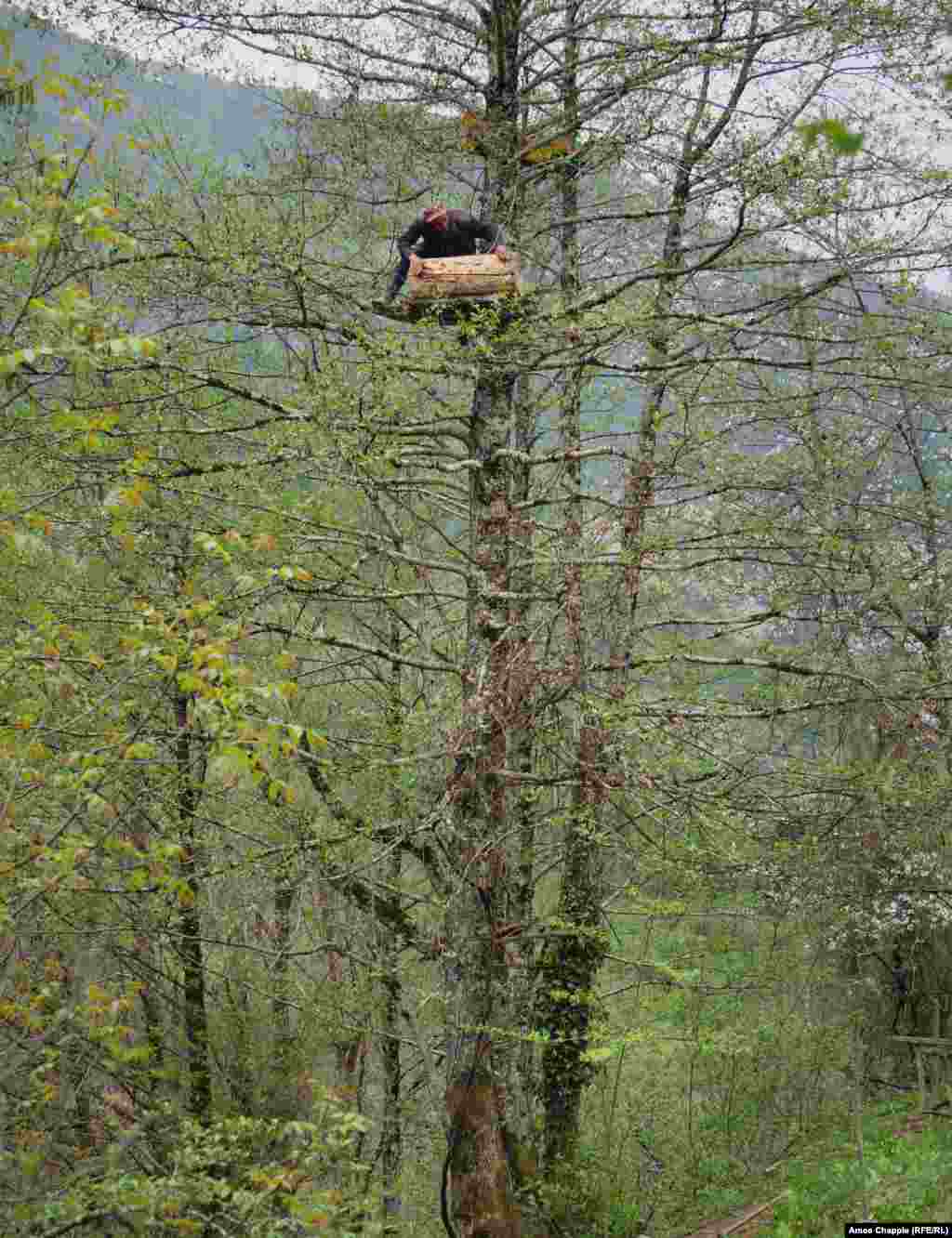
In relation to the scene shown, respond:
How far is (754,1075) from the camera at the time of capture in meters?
12.1

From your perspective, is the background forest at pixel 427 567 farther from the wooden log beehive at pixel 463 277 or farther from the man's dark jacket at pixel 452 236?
the man's dark jacket at pixel 452 236

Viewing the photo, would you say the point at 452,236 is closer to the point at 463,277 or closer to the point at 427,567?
the point at 463,277

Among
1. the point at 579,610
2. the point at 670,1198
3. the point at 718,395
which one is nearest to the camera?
the point at 579,610

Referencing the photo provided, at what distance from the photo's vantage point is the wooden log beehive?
6078 mm

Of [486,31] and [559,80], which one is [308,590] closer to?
[486,31]

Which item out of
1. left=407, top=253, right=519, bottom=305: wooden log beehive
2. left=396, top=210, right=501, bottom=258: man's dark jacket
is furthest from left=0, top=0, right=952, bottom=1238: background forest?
left=396, top=210, right=501, bottom=258: man's dark jacket

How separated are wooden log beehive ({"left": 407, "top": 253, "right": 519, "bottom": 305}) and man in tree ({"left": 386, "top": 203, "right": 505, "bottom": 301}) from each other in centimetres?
11

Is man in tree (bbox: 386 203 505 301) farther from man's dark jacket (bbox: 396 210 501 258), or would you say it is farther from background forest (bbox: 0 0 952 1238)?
background forest (bbox: 0 0 952 1238)

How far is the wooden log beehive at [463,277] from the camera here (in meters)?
6.08

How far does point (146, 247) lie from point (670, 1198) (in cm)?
978

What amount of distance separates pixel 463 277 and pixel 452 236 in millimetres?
500

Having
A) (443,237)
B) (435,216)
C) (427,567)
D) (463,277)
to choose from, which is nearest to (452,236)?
(443,237)

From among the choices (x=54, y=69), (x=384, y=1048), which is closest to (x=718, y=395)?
(x=54, y=69)

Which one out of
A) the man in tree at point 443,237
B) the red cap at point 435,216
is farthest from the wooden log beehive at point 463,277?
the red cap at point 435,216
